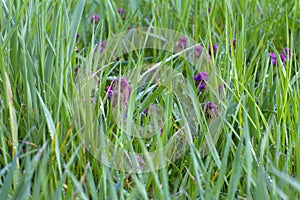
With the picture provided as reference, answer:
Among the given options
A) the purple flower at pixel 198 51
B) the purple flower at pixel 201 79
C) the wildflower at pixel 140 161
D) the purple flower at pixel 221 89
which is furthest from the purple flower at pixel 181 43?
the wildflower at pixel 140 161

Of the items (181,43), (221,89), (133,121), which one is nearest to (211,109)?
(221,89)

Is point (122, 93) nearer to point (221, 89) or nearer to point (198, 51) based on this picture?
point (221, 89)

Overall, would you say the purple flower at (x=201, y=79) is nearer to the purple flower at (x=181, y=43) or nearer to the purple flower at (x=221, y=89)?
the purple flower at (x=221, y=89)

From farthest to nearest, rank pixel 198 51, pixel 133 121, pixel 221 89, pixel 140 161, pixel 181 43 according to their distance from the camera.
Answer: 1. pixel 181 43
2. pixel 198 51
3. pixel 221 89
4. pixel 133 121
5. pixel 140 161

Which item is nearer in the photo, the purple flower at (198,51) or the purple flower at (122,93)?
the purple flower at (122,93)

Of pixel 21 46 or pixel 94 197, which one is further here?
pixel 21 46

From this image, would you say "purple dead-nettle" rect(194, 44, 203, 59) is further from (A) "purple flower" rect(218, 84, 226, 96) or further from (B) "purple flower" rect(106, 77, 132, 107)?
(B) "purple flower" rect(106, 77, 132, 107)

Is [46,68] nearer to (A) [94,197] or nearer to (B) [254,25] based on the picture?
(A) [94,197]

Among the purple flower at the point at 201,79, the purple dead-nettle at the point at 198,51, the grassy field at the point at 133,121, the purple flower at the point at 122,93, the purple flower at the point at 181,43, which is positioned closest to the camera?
the grassy field at the point at 133,121

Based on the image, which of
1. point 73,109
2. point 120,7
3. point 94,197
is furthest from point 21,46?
point 120,7

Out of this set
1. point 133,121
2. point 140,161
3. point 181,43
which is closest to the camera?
point 140,161

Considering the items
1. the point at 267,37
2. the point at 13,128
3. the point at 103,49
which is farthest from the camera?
the point at 267,37
